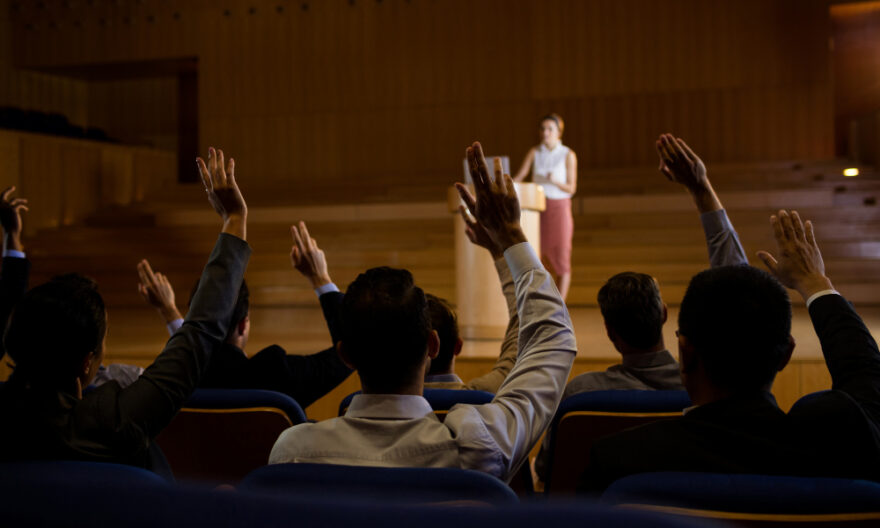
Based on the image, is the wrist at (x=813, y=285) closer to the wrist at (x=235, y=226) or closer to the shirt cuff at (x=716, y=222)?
the shirt cuff at (x=716, y=222)

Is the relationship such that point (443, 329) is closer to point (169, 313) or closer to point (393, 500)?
point (169, 313)

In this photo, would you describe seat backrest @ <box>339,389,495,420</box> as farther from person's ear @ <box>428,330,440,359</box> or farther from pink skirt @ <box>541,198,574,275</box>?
pink skirt @ <box>541,198,574,275</box>

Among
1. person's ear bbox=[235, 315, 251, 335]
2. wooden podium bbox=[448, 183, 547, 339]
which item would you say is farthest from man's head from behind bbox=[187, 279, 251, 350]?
wooden podium bbox=[448, 183, 547, 339]

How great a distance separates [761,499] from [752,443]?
0.24m

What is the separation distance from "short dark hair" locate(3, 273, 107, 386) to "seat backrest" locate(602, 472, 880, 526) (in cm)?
87

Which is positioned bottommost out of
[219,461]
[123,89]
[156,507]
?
[219,461]

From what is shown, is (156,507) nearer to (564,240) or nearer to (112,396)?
(112,396)

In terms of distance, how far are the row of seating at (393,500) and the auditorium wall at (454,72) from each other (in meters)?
8.66

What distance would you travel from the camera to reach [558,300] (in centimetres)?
140

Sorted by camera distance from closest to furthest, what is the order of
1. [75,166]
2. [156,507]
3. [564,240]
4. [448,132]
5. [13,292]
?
[156,507]
[13,292]
[564,240]
[75,166]
[448,132]

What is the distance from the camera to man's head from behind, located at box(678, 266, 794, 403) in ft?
4.05

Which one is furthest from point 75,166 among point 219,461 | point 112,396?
point 112,396

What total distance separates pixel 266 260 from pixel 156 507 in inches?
286

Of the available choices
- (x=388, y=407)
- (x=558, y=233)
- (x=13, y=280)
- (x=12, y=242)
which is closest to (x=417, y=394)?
(x=388, y=407)
